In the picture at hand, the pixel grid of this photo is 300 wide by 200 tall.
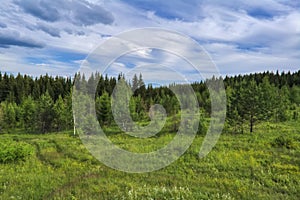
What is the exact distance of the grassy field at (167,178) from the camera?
9.80 meters

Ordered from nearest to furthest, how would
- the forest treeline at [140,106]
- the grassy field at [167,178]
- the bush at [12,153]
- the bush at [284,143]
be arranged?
the grassy field at [167,178], the bush at [12,153], the bush at [284,143], the forest treeline at [140,106]

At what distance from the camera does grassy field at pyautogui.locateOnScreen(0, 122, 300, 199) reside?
32.1 feet

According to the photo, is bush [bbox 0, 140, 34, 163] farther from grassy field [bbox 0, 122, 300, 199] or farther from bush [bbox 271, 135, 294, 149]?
bush [bbox 271, 135, 294, 149]

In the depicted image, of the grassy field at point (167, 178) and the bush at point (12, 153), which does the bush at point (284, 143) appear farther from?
the bush at point (12, 153)

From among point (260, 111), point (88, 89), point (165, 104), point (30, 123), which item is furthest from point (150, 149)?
point (30, 123)

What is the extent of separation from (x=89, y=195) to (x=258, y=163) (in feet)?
34.3

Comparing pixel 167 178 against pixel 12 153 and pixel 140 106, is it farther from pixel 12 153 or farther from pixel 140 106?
pixel 140 106

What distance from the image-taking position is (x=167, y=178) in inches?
488

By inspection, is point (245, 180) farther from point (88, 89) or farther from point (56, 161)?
point (88, 89)

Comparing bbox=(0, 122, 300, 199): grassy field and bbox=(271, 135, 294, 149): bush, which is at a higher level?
bbox=(271, 135, 294, 149): bush

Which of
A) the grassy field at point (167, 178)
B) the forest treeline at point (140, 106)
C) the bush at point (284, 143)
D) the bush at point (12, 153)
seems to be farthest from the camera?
the forest treeline at point (140, 106)

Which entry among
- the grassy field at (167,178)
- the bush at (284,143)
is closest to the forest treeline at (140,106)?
the grassy field at (167,178)

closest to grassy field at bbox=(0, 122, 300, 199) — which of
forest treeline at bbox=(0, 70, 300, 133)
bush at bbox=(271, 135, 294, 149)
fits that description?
bush at bbox=(271, 135, 294, 149)

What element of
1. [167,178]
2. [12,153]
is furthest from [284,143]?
[12,153]
